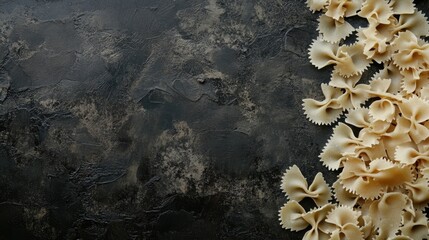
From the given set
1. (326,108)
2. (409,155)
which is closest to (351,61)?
(326,108)

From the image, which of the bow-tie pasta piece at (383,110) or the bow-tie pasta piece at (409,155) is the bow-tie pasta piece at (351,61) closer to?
the bow-tie pasta piece at (383,110)

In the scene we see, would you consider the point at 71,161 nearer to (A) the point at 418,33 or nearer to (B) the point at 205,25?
(B) the point at 205,25

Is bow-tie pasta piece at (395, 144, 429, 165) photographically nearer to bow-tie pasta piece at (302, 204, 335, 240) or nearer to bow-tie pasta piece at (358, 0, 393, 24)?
bow-tie pasta piece at (302, 204, 335, 240)

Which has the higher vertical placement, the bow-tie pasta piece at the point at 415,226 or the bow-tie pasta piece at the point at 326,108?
the bow-tie pasta piece at the point at 326,108

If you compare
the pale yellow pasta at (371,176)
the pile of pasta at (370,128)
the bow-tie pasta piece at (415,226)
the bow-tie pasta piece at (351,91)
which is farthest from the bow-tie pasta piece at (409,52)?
the bow-tie pasta piece at (415,226)

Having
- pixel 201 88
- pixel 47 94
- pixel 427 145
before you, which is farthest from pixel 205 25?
pixel 427 145

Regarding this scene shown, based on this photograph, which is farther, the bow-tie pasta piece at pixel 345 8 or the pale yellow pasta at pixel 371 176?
the bow-tie pasta piece at pixel 345 8

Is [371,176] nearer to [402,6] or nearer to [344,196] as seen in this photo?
[344,196]

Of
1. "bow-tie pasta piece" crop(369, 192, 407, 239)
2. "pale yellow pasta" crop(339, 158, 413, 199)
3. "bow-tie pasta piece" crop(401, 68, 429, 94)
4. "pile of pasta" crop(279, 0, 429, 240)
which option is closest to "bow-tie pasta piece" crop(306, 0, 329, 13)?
"pile of pasta" crop(279, 0, 429, 240)
